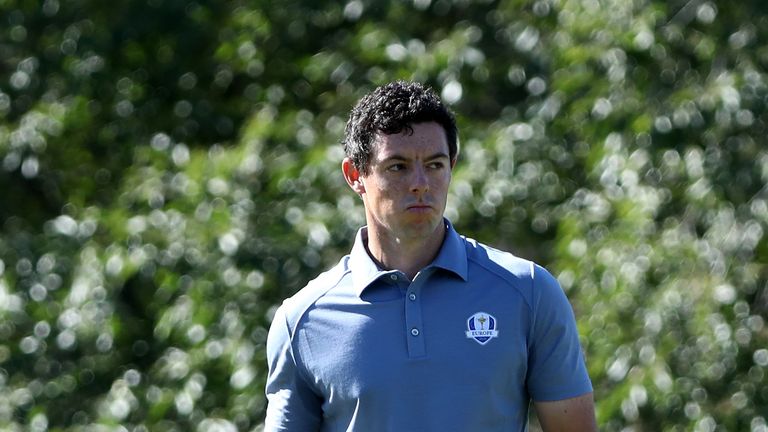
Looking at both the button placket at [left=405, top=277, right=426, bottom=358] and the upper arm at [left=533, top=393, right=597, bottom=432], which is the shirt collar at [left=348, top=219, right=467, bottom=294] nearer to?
the button placket at [left=405, top=277, right=426, bottom=358]

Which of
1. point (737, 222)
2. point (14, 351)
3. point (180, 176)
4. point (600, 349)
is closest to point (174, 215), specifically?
point (180, 176)

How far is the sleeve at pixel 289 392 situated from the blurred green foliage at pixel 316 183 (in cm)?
244

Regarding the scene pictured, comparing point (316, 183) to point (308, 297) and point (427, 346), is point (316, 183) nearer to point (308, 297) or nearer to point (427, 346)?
point (308, 297)

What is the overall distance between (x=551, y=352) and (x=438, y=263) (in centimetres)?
28

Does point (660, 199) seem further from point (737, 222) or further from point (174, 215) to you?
point (174, 215)

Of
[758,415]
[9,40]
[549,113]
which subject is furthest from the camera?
[9,40]

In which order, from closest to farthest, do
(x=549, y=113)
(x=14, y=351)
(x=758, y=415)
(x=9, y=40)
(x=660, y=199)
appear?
(x=758, y=415)
(x=660, y=199)
(x=549, y=113)
(x=14, y=351)
(x=9, y=40)

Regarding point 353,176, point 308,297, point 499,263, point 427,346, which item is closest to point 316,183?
point 353,176

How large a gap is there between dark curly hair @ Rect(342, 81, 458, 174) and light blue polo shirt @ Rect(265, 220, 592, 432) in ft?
0.73

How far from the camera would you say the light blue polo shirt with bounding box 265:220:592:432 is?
2803 millimetres

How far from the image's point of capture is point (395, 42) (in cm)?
630

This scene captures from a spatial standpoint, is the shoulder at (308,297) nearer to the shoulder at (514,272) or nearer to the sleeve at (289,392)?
the sleeve at (289,392)

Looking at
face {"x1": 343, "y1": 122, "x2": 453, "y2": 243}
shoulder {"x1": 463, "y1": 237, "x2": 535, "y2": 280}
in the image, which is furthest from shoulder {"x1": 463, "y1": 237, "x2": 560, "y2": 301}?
face {"x1": 343, "y1": 122, "x2": 453, "y2": 243}

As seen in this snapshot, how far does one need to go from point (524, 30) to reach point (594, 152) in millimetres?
735
